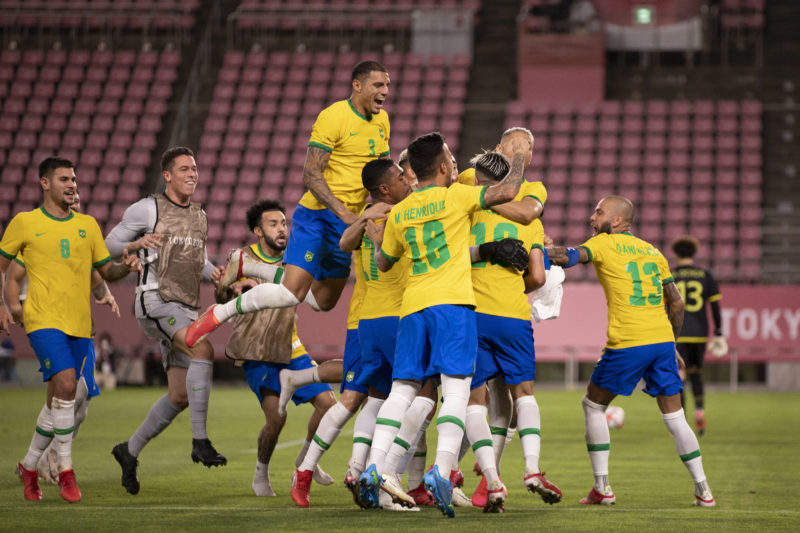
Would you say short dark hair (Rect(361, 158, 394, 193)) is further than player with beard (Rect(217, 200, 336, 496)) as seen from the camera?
No

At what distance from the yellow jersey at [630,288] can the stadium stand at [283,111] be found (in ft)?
59.5

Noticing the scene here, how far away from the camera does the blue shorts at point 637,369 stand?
24.3 feet

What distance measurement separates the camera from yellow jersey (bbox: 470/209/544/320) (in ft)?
23.3

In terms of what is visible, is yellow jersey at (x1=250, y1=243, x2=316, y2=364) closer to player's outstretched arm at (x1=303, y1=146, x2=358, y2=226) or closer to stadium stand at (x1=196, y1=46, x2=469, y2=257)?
player's outstretched arm at (x1=303, y1=146, x2=358, y2=226)

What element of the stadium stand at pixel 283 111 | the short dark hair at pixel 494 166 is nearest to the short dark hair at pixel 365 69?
the short dark hair at pixel 494 166

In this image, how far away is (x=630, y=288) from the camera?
24.7 ft

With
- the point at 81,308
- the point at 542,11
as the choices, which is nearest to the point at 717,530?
the point at 81,308

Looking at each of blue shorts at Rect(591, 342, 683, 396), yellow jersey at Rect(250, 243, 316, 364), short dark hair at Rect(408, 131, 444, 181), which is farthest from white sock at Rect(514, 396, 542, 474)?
yellow jersey at Rect(250, 243, 316, 364)

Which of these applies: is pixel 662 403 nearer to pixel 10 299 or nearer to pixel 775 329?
pixel 10 299

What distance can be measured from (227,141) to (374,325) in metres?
21.1

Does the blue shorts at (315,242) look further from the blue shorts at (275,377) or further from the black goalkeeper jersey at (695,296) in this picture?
the black goalkeeper jersey at (695,296)

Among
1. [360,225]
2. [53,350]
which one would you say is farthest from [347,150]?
[53,350]

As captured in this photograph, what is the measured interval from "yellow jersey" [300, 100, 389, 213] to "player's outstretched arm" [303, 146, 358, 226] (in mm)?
83

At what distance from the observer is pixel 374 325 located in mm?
7156
